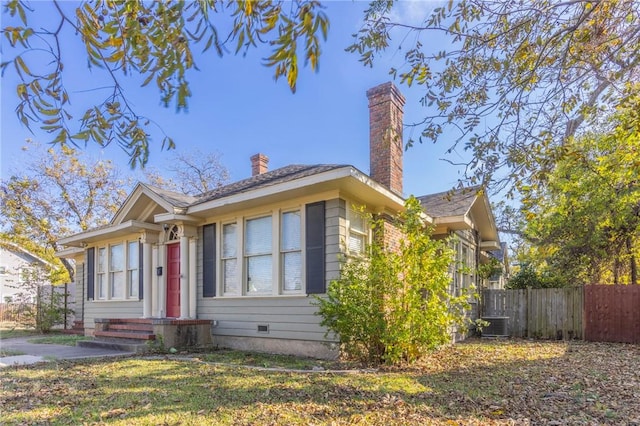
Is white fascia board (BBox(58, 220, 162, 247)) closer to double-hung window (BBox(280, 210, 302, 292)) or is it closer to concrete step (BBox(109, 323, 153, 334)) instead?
concrete step (BBox(109, 323, 153, 334))

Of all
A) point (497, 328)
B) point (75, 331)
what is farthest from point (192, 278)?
point (497, 328)

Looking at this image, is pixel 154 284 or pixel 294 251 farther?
pixel 154 284

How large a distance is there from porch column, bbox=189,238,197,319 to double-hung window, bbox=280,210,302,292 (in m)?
2.71

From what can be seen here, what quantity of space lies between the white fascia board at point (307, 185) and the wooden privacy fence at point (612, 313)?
709cm

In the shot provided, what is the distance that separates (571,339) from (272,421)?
11377 mm

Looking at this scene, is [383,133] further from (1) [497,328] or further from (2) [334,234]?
(1) [497,328]

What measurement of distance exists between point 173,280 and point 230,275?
214 cm

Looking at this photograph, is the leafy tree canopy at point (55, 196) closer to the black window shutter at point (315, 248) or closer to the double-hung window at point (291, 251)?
the double-hung window at point (291, 251)

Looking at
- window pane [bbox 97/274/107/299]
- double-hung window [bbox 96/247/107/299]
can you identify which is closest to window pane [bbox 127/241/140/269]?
double-hung window [bbox 96/247/107/299]

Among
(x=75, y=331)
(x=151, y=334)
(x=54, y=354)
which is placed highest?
(x=151, y=334)

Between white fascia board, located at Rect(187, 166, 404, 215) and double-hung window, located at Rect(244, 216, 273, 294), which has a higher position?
white fascia board, located at Rect(187, 166, 404, 215)

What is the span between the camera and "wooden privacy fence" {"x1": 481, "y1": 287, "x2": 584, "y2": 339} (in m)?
12.1

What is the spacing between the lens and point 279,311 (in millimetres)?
8453

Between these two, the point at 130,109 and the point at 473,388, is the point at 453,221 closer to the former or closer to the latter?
the point at 473,388
